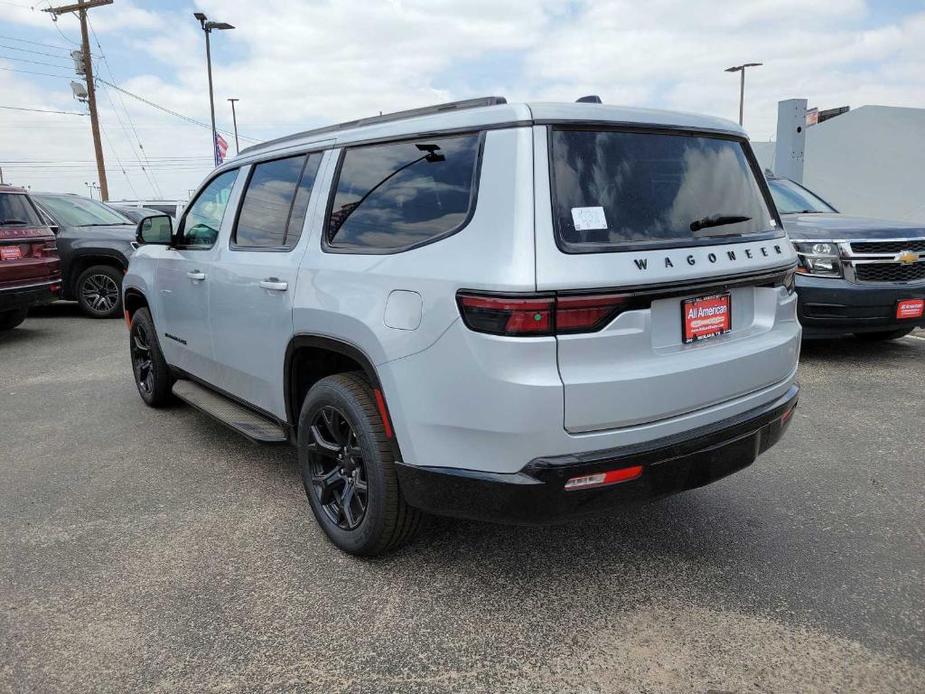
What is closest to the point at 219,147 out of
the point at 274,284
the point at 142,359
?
the point at 142,359

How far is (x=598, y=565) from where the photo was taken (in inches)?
114

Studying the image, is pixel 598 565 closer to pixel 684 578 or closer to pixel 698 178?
pixel 684 578

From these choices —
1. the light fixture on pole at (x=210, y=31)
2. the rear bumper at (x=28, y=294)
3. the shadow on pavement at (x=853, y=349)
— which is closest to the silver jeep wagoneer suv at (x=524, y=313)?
the shadow on pavement at (x=853, y=349)

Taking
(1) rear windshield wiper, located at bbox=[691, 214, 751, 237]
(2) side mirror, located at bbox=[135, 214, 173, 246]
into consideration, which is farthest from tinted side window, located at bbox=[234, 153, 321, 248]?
(1) rear windshield wiper, located at bbox=[691, 214, 751, 237]

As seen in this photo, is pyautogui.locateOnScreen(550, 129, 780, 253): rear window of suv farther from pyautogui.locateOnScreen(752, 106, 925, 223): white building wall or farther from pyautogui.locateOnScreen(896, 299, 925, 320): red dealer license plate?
pyautogui.locateOnScreen(752, 106, 925, 223): white building wall

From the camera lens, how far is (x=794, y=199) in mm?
7844

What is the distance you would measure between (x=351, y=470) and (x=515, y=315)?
3.88 ft

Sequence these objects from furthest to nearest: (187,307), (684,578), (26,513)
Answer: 1. (187,307)
2. (26,513)
3. (684,578)

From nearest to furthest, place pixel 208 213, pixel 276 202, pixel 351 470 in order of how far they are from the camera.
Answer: pixel 351 470 < pixel 276 202 < pixel 208 213

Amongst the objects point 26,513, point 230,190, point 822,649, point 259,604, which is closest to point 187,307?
point 230,190

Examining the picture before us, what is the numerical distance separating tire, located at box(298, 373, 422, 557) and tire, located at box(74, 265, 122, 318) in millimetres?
8062

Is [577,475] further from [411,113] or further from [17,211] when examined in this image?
[17,211]

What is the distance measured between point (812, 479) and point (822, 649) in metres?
1.61

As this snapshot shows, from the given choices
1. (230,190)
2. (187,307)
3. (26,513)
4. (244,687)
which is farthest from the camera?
(187,307)
